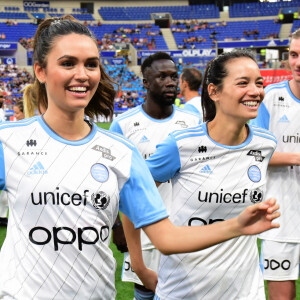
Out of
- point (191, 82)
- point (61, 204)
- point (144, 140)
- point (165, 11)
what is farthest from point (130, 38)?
point (61, 204)

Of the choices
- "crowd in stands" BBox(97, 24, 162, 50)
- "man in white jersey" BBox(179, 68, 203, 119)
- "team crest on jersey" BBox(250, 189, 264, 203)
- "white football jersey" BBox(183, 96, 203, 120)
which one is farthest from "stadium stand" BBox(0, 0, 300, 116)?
"team crest on jersey" BBox(250, 189, 264, 203)

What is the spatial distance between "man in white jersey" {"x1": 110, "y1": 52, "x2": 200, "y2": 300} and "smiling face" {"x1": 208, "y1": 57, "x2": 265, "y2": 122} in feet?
4.86

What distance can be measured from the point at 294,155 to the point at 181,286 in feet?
4.06

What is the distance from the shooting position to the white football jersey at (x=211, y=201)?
2.59 metres

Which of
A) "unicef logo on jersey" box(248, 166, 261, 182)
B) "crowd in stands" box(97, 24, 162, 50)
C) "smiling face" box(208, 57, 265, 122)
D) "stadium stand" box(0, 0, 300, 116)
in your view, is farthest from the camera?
"stadium stand" box(0, 0, 300, 116)

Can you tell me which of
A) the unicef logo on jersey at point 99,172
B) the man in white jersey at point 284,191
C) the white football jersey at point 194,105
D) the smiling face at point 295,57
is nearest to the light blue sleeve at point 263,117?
the man in white jersey at point 284,191

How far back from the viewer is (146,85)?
447 centimetres

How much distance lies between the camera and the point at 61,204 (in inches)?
76.2

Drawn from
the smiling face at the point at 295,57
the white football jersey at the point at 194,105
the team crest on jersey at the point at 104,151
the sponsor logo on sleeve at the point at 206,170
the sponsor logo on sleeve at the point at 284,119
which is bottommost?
the white football jersey at the point at 194,105

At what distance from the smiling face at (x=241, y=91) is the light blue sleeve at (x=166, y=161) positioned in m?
0.33

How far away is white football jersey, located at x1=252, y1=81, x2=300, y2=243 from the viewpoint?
3523 millimetres

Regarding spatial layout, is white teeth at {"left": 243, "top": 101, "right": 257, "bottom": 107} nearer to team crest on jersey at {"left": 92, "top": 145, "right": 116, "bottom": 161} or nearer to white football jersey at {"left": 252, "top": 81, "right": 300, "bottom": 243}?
team crest on jersey at {"left": 92, "top": 145, "right": 116, "bottom": 161}

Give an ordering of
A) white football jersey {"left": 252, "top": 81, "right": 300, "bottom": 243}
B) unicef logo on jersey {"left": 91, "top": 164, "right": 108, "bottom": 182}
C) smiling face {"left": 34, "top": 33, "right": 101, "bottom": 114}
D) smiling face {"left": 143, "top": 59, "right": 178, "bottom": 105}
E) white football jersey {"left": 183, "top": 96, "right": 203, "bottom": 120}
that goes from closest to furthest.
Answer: smiling face {"left": 34, "top": 33, "right": 101, "bottom": 114} < unicef logo on jersey {"left": 91, "top": 164, "right": 108, "bottom": 182} < white football jersey {"left": 252, "top": 81, "right": 300, "bottom": 243} < smiling face {"left": 143, "top": 59, "right": 178, "bottom": 105} < white football jersey {"left": 183, "top": 96, "right": 203, "bottom": 120}

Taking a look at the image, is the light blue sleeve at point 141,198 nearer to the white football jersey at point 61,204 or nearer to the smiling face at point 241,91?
the white football jersey at point 61,204
